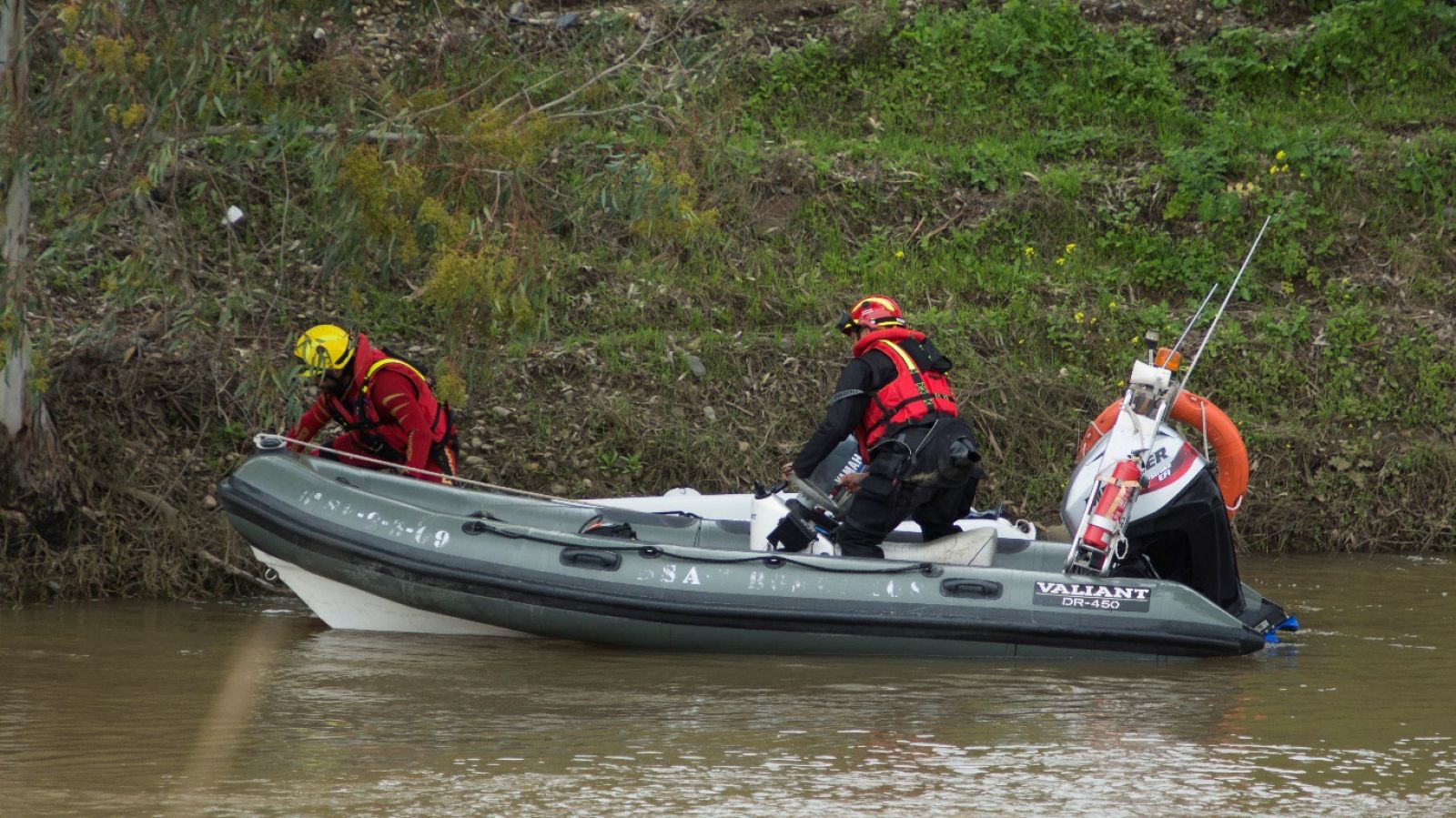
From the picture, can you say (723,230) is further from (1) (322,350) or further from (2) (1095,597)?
(2) (1095,597)

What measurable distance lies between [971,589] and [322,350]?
9.50ft

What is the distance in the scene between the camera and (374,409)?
7.95 m

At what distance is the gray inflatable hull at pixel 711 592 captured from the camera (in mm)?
7047

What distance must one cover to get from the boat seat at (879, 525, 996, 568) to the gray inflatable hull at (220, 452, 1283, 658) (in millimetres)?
187

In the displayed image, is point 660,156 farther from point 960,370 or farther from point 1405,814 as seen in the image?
point 1405,814

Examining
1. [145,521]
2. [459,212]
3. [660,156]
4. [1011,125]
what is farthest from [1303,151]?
[145,521]

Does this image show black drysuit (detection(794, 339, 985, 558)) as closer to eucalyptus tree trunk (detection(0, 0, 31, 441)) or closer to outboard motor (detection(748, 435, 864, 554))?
outboard motor (detection(748, 435, 864, 554))

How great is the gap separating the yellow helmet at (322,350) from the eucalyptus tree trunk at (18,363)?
114cm

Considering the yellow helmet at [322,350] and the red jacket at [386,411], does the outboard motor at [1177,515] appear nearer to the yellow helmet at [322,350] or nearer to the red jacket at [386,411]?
the red jacket at [386,411]

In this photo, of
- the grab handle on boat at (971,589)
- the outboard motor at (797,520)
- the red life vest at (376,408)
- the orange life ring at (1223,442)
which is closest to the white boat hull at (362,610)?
the red life vest at (376,408)

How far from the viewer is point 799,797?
5.12 m

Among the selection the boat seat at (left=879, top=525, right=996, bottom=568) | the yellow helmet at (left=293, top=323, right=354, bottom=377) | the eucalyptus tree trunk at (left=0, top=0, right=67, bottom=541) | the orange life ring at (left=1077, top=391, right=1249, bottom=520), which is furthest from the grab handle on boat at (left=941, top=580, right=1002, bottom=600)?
the eucalyptus tree trunk at (left=0, top=0, right=67, bottom=541)

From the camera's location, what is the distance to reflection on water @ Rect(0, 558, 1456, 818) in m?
5.12

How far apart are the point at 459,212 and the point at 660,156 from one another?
107 centimetres
